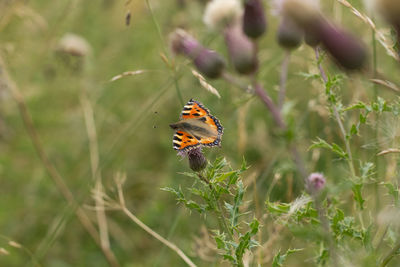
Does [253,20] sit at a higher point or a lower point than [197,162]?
higher

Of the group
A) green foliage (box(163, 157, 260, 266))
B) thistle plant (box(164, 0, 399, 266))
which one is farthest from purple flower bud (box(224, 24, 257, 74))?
green foliage (box(163, 157, 260, 266))

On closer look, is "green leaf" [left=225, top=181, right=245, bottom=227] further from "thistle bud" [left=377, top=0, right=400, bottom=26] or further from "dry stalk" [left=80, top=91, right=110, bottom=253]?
"thistle bud" [left=377, top=0, right=400, bottom=26]

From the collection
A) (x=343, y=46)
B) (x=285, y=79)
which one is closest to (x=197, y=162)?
(x=285, y=79)

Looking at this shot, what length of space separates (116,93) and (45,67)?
2.52 ft

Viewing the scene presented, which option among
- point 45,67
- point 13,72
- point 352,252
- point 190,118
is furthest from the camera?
point 45,67

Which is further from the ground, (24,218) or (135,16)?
(135,16)

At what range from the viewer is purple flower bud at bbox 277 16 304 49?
47.1 inches

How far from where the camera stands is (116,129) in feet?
14.2

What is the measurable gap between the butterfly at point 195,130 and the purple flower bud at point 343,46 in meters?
0.82

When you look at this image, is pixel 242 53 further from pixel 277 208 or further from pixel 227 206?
pixel 227 206

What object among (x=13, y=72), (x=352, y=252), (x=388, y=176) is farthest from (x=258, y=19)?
(x=13, y=72)

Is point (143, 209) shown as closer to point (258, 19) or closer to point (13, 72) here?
point (13, 72)

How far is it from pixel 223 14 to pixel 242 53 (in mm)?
275

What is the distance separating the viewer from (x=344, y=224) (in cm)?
158
